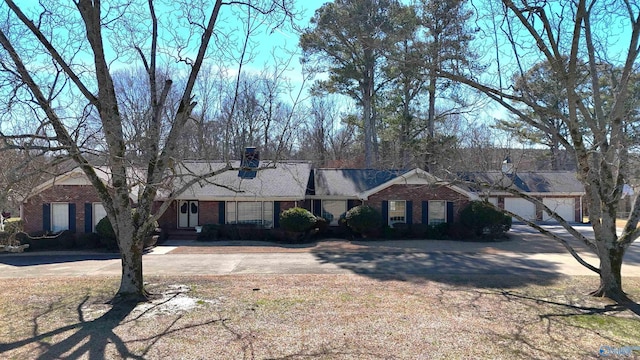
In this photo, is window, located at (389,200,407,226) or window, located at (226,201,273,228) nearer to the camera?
window, located at (226,201,273,228)

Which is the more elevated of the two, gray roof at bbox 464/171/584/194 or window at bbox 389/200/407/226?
gray roof at bbox 464/171/584/194

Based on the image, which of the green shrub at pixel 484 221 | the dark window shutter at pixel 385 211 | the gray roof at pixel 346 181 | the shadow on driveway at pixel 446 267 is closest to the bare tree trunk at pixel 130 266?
the shadow on driveway at pixel 446 267

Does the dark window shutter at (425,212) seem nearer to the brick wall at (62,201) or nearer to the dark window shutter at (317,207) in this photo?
the dark window shutter at (317,207)

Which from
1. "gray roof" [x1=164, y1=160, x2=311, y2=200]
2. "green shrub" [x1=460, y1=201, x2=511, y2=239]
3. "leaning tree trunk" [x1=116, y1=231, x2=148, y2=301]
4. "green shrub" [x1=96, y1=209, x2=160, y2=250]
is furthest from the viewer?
"gray roof" [x1=164, y1=160, x2=311, y2=200]

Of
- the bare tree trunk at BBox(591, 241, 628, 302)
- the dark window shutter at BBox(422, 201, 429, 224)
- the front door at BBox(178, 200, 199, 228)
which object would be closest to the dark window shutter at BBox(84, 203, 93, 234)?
the front door at BBox(178, 200, 199, 228)

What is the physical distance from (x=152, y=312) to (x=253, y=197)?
529 inches

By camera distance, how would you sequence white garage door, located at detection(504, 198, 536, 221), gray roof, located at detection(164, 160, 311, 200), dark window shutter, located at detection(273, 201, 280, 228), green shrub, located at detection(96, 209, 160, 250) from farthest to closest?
white garage door, located at detection(504, 198, 536, 221) → dark window shutter, located at detection(273, 201, 280, 228) → gray roof, located at detection(164, 160, 311, 200) → green shrub, located at detection(96, 209, 160, 250)

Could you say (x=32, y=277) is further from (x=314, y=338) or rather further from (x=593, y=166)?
(x=593, y=166)

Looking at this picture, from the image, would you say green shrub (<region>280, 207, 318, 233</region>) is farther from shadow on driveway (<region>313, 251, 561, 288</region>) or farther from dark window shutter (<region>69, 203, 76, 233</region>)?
dark window shutter (<region>69, 203, 76, 233</region>)

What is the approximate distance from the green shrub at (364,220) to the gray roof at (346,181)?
1719mm

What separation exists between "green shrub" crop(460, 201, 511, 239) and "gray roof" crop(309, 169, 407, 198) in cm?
372

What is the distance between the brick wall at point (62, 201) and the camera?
19.7 m

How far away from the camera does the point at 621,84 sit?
27.7 feet

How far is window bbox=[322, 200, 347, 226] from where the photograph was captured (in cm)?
2241
